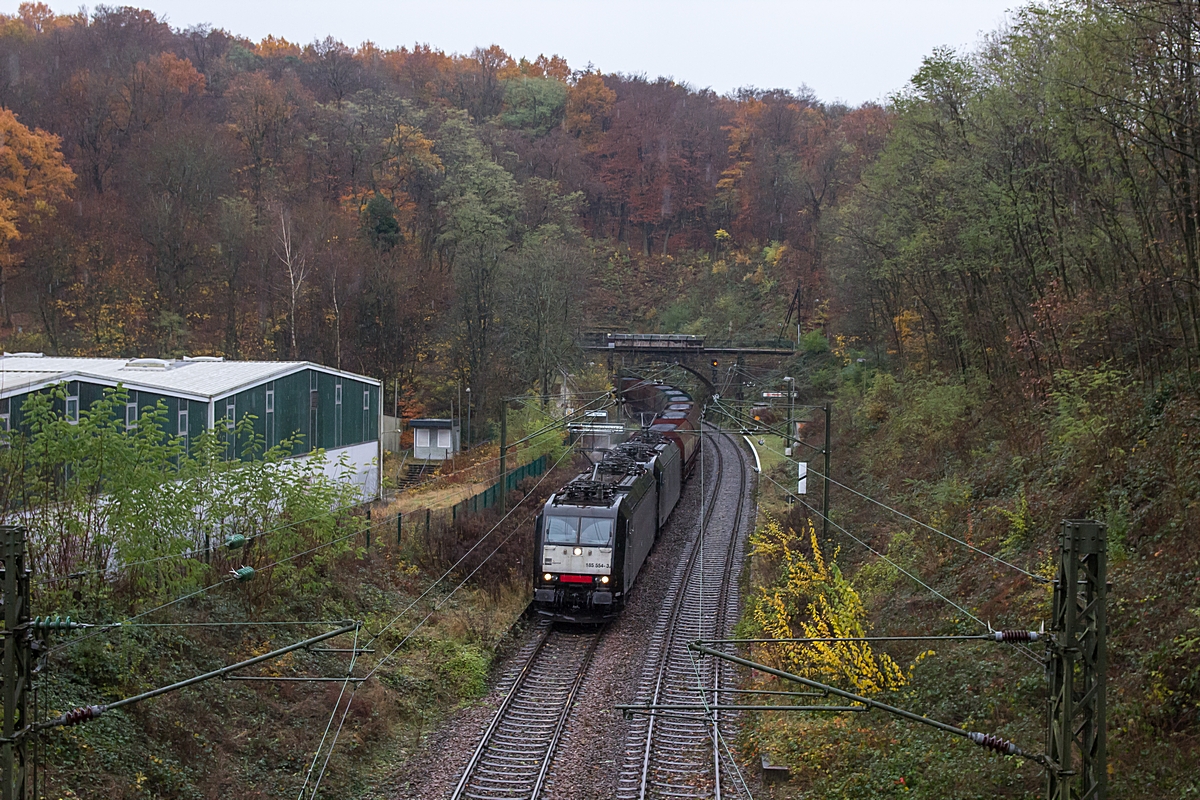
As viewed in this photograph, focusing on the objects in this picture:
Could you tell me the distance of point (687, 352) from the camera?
5978 cm

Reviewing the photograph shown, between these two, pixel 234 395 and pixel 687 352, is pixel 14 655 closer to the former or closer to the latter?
pixel 234 395

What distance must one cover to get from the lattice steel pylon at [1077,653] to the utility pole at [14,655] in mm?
8006

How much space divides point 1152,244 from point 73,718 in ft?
60.3

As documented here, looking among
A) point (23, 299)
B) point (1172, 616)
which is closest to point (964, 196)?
point (1172, 616)

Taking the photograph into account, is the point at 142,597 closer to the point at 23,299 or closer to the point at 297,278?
the point at 297,278

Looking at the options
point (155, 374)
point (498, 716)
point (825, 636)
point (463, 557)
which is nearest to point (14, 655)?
point (498, 716)

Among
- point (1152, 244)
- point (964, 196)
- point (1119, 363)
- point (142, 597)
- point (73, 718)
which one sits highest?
point (964, 196)

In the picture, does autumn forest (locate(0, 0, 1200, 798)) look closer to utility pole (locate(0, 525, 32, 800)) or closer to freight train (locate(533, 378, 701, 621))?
freight train (locate(533, 378, 701, 621))

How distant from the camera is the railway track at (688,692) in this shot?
13.8m

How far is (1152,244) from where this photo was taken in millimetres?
18016

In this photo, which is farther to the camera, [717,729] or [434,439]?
[434,439]

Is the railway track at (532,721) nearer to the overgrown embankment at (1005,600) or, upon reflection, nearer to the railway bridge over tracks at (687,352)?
the overgrown embankment at (1005,600)

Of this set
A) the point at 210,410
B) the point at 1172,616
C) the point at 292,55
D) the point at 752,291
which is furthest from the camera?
the point at 292,55

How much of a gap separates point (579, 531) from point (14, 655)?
14014 mm
